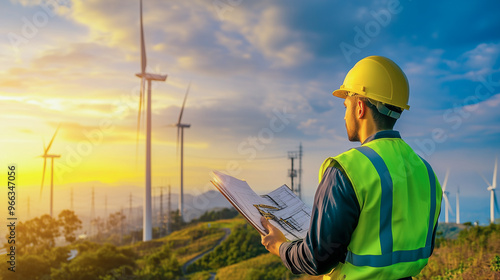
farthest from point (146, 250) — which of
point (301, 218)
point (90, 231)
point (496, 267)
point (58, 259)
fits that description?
point (301, 218)

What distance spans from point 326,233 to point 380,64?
1.10 m

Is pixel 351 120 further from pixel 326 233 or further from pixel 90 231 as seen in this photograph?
pixel 90 231

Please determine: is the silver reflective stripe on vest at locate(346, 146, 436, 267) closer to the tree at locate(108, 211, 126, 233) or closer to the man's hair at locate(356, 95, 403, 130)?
the man's hair at locate(356, 95, 403, 130)

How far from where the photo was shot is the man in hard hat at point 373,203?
215cm

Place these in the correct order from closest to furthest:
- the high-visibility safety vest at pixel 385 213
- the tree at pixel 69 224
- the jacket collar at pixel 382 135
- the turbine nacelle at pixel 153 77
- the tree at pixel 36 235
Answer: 1. the high-visibility safety vest at pixel 385 213
2. the jacket collar at pixel 382 135
3. the tree at pixel 36 235
4. the tree at pixel 69 224
5. the turbine nacelle at pixel 153 77

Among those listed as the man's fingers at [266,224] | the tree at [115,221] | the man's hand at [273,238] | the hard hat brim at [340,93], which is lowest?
the tree at [115,221]

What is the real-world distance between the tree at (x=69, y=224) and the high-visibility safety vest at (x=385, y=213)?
96.6 ft

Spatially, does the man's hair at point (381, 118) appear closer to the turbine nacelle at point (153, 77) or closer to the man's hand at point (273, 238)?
the man's hand at point (273, 238)

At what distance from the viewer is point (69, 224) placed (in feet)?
94.4

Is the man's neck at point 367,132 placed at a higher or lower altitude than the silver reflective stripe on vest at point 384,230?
higher

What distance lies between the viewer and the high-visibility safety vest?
2.15 meters

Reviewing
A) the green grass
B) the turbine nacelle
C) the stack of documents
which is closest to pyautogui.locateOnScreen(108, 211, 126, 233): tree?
the turbine nacelle

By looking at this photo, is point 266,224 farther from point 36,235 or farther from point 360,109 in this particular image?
point 36,235

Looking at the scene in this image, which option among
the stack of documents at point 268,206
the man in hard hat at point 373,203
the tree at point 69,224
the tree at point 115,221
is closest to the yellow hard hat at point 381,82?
the man in hard hat at point 373,203
